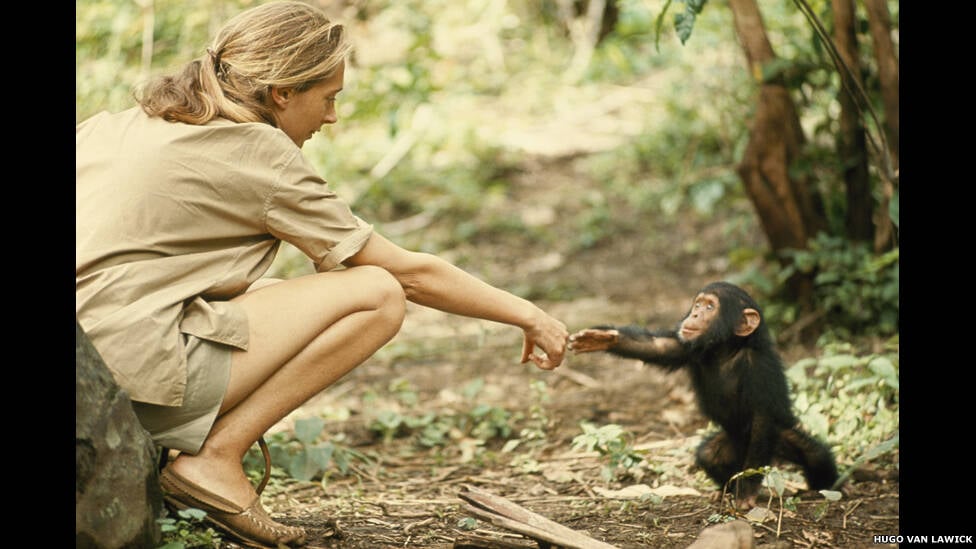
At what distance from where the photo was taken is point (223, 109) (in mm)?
2928

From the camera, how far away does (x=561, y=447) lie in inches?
173

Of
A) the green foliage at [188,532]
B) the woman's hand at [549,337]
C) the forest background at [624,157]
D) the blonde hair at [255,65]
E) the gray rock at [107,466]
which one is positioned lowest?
the forest background at [624,157]

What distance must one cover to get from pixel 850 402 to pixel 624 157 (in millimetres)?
5372

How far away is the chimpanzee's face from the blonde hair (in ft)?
5.25

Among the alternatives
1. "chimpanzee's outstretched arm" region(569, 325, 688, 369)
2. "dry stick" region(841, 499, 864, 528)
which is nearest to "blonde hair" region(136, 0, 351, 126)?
"chimpanzee's outstretched arm" region(569, 325, 688, 369)

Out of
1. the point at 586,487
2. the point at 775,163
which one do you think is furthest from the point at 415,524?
the point at 775,163

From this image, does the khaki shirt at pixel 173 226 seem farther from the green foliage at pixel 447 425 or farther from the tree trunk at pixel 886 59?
the tree trunk at pixel 886 59

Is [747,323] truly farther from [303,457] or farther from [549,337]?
[303,457]

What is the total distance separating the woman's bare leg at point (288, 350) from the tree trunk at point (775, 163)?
116 inches

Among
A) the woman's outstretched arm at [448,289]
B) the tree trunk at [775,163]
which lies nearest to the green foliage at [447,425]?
the woman's outstretched arm at [448,289]

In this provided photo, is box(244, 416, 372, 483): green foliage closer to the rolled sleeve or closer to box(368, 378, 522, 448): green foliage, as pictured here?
box(368, 378, 522, 448): green foliage

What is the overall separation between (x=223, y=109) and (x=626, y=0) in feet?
11.5

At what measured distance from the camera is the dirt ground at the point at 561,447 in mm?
3236
